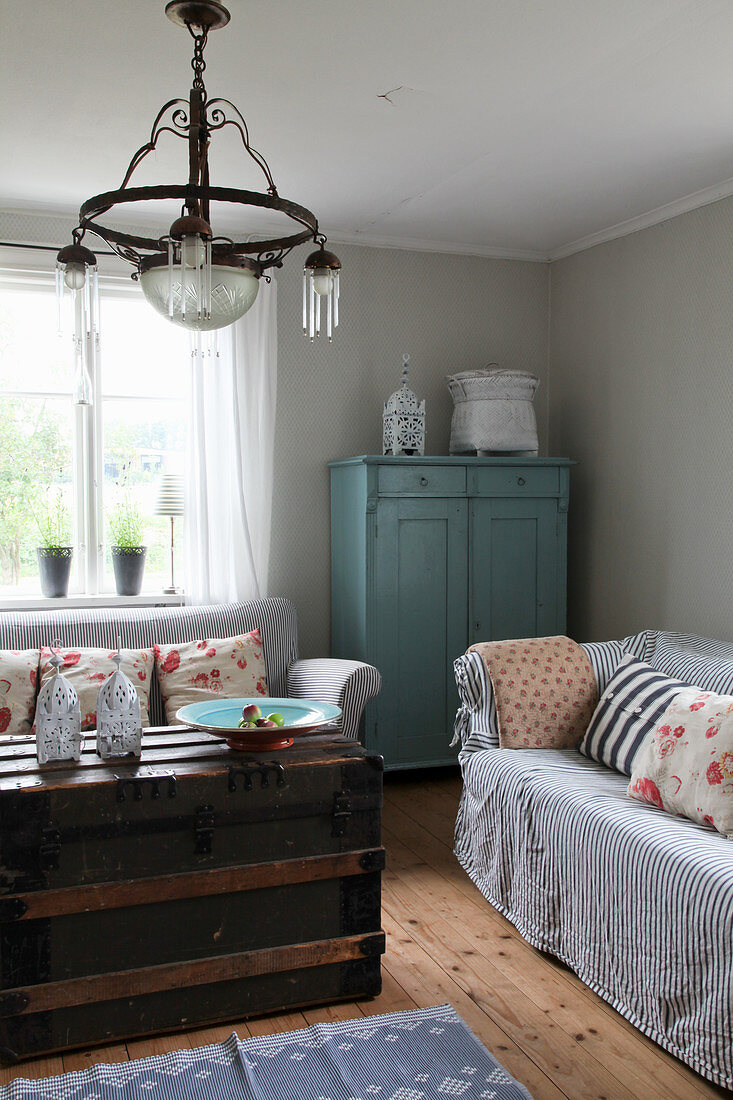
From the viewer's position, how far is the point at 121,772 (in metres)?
2.29

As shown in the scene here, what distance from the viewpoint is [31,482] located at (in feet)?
13.6

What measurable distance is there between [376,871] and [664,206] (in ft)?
10.1

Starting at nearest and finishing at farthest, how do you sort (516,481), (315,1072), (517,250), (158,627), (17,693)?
(315,1072), (17,693), (158,627), (516,481), (517,250)

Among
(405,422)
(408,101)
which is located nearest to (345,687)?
(405,422)

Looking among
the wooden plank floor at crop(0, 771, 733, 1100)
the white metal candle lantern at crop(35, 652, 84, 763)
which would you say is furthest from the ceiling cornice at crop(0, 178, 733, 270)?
the wooden plank floor at crop(0, 771, 733, 1100)

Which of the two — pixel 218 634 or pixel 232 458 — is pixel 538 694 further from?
pixel 232 458

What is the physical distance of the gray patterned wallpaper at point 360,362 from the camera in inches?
177

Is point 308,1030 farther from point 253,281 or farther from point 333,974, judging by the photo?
point 253,281

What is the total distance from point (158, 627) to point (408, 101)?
2.22 metres

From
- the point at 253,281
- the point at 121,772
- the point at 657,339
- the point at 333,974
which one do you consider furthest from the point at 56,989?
the point at 657,339

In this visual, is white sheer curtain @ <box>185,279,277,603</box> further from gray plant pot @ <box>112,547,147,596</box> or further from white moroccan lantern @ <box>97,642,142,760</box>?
white moroccan lantern @ <box>97,642,142,760</box>

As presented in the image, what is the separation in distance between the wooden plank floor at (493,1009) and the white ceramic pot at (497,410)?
205cm

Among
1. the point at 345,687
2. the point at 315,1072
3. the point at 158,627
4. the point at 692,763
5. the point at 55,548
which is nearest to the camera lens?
the point at 315,1072

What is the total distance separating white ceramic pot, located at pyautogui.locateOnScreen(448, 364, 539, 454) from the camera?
446 cm
